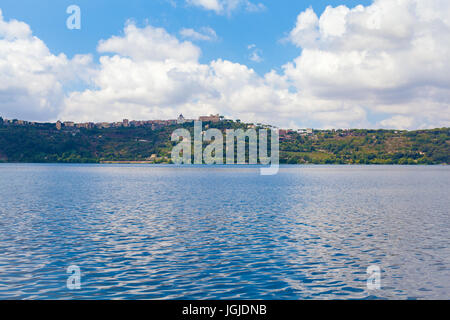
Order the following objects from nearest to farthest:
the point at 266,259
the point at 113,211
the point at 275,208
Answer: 1. the point at 266,259
2. the point at 113,211
3. the point at 275,208

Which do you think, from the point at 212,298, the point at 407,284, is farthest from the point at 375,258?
the point at 212,298

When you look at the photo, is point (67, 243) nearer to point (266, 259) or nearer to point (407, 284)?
point (266, 259)

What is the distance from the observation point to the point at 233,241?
129 feet

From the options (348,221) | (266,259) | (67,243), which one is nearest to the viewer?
(266,259)

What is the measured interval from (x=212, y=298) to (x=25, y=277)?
1301cm

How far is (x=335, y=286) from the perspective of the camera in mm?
25375
